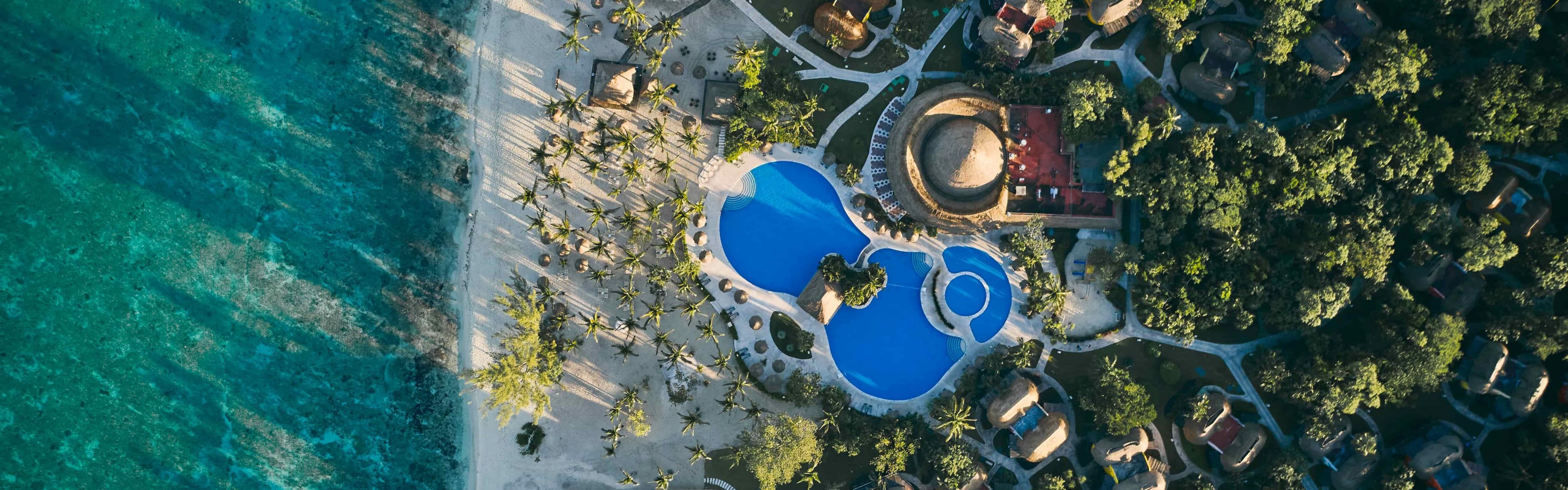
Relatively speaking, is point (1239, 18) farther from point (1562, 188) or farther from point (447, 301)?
point (447, 301)

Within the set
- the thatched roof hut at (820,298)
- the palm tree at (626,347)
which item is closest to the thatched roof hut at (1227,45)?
the thatched roof hut at (820,298)

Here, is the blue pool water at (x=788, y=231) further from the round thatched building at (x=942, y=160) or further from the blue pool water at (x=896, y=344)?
the round thatched building at (x=942, y=160)

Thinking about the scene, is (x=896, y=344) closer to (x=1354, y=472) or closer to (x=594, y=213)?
(x=594, y=213)

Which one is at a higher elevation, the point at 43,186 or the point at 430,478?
the point at 43,186

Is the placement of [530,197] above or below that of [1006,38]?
below

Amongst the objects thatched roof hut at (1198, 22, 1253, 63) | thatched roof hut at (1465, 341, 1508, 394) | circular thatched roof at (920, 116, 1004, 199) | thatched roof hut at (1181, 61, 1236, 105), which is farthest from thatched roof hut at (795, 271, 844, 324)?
thatched roof hut at (1465, 341, 1508, 394)

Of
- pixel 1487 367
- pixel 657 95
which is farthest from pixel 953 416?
pixel 1487 367

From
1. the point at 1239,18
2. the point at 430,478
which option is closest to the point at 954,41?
the point at 1239,18
